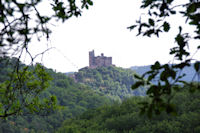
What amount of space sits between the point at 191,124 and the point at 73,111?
3528 cm

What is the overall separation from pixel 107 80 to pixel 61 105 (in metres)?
35.5

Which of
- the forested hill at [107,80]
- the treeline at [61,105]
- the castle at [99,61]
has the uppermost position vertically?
the castle at [99,61]

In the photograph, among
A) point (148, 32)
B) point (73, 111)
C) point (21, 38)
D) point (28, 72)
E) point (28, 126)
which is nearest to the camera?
point (148, 32)

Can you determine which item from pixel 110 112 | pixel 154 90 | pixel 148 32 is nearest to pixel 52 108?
pixel 148 32

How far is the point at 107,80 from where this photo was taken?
82.6m

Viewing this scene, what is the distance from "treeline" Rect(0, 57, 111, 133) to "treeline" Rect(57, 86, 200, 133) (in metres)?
13.6

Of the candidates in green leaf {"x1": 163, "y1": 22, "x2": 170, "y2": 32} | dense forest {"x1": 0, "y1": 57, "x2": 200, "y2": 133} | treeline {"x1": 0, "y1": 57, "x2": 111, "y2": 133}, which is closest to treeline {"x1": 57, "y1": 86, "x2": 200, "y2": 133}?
dense forest {"x1": 0, "y1": 57, "x2": 200, "y2": 133}

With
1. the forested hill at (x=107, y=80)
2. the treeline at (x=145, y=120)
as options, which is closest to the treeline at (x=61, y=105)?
the treeline at (x=145, y=120)

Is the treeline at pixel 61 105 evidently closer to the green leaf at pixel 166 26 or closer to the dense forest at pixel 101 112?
the dense forest at pixel 101 112

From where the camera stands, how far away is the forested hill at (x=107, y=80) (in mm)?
78550

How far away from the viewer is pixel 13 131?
33438 millimetres

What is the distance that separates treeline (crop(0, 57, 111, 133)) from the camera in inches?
1416

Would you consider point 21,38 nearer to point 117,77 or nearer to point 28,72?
point 28,72

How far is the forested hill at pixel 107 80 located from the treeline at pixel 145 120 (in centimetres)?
5532
